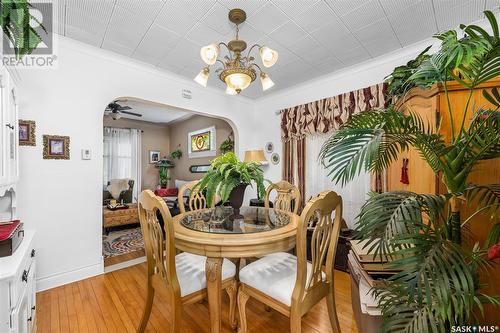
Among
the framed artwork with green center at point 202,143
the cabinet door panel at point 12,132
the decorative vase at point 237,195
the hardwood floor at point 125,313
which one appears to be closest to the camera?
the cabinet door panel at point 12,132

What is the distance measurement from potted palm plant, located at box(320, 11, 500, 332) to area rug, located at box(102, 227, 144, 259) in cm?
322

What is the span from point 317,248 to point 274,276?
1.21ft

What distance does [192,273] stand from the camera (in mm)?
1510

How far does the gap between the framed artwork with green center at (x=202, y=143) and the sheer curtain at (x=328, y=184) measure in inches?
97.2

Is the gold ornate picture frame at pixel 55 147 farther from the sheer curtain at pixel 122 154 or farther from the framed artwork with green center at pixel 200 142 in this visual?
the sheer curtain at pixel 122 154

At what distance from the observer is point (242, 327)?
55.9 inches

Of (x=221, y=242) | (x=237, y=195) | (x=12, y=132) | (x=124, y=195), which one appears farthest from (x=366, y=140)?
(x=124, y=195)

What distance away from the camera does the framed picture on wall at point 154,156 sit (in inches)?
259

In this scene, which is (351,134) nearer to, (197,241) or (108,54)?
(197,241)

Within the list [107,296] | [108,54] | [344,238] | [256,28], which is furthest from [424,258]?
[108,54]

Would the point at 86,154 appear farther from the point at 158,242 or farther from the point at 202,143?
Result: the point at 202,143

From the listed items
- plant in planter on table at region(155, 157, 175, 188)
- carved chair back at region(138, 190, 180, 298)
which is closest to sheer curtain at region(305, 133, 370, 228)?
carved chair back at region(138, 190, 180, 298)

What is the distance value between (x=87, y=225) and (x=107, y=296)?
32.0 inches

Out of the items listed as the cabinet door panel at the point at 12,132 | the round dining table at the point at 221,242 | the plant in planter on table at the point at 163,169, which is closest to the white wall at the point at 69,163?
the cabinet door panel at the point at 12,132
